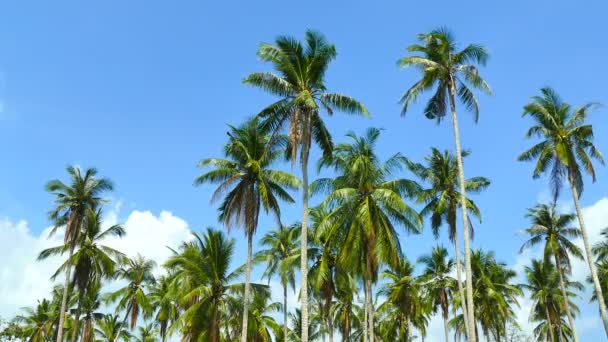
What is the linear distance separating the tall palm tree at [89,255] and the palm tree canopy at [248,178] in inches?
561

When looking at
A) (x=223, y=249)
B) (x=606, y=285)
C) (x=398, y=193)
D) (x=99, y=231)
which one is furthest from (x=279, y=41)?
(x=606, y=285)

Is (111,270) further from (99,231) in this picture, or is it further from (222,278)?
(222,278)

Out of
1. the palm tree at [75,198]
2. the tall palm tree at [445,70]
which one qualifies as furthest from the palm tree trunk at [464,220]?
the palm tree at [75,198]

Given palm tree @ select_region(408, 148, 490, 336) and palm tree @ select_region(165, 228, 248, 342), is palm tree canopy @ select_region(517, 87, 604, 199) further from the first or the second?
palm tree @ select_region(165, 228, 248, 342)

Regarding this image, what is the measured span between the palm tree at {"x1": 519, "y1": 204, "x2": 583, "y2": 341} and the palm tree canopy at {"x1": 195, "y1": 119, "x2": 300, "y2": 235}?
2650 cm

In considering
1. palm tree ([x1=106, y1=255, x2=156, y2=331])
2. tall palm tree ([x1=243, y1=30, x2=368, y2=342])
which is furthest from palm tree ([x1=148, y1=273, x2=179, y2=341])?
tall palm tree ([x1=243, y1=30, x2=368, y2=342])

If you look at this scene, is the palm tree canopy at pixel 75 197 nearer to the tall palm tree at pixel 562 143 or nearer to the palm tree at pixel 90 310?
the palm tree at pixel 90 310

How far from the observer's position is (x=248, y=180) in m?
28.8

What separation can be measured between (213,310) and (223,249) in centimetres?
406

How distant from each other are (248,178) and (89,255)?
59.1ft

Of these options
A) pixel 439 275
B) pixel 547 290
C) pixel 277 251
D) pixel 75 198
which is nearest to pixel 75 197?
pixel 75 198

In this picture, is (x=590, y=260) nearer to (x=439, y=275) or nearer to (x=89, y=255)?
(x=439, y=275)

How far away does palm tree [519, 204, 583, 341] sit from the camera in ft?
146

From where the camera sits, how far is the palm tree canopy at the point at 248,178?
2809 centimetres
